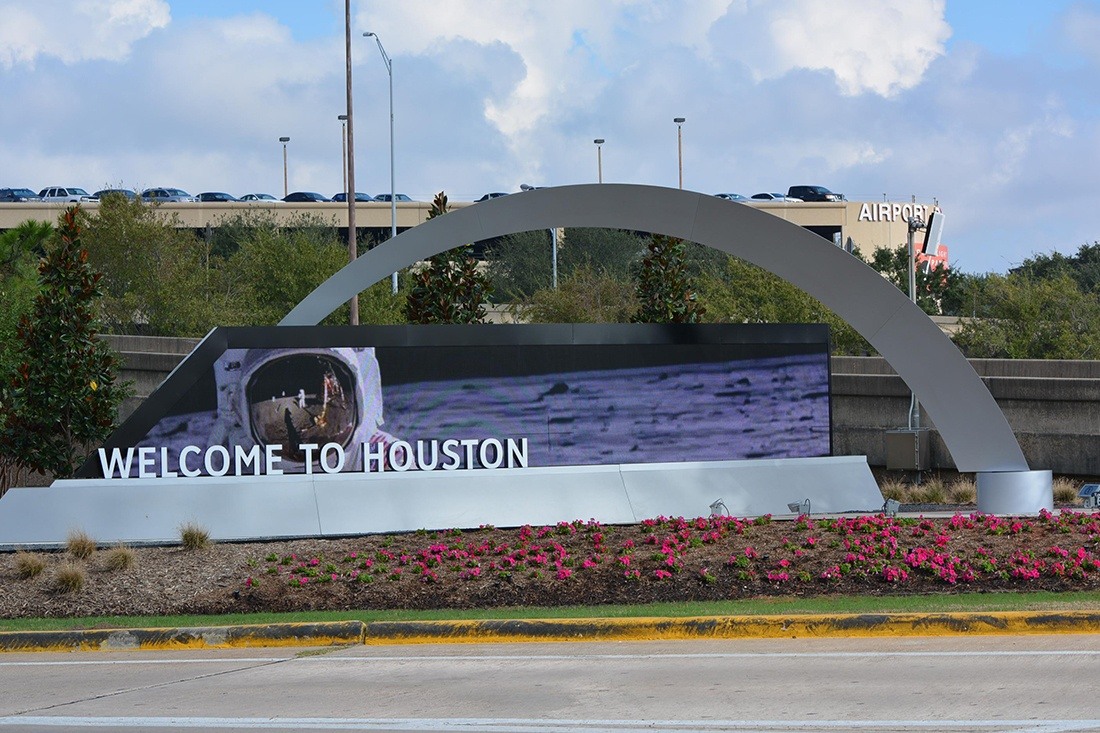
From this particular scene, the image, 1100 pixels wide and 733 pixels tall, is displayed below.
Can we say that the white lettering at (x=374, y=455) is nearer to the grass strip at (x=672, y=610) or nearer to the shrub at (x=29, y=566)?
the shrub at (x=29, y=566)

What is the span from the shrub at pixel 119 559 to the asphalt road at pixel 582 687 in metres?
3.46

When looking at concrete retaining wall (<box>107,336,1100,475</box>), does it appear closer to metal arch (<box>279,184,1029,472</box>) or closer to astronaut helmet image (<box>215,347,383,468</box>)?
metal arch (<box>279,184,1029,472</box>)

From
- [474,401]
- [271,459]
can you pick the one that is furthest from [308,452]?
[474,401]

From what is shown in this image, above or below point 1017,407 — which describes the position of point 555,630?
below

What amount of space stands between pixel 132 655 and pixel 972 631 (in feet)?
23.2

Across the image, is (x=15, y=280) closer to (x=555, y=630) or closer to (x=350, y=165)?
(x=350, y=165)

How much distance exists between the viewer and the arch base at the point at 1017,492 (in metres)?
19.3

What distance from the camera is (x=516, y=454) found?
66.3ft

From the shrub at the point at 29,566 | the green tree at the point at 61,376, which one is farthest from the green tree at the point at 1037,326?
the shrub at the point at 29,566

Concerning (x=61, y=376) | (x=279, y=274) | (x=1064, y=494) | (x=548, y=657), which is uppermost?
(x=279, y=274)

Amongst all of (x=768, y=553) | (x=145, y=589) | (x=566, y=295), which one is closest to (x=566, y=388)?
(x=768, y=553)

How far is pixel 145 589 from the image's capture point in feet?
49.6

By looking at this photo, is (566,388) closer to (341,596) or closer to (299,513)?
(299,513)

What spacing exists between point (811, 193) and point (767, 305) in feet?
160
